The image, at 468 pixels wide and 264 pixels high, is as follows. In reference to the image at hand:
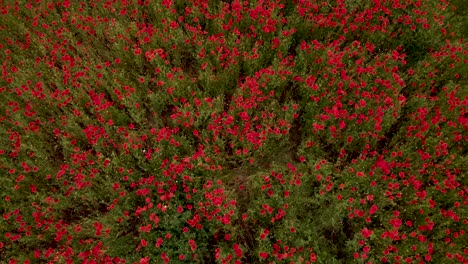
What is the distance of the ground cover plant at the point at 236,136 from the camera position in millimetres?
3320

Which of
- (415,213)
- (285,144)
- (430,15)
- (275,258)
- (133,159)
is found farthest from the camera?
(430,15)

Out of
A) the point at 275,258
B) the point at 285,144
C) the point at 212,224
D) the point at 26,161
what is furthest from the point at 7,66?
the point at 275,258

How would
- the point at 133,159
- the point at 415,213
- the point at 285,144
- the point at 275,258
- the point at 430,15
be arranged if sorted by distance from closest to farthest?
the point at 275,258 → the point at 415,213 → the point at 133,159 → the point at 285,144 → the point at 430,15

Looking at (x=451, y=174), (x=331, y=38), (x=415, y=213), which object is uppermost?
(x=331, y=38)

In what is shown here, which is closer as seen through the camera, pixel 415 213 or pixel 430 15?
pixel 415 213

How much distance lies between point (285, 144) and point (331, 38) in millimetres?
1650

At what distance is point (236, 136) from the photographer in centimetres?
373

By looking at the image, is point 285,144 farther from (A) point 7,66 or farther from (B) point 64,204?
(A) point 7,66

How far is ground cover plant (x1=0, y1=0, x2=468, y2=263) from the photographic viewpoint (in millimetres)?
3320

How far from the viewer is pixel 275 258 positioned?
3.22 metres

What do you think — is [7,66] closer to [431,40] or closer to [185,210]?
[185,210]

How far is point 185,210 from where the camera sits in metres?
3.65

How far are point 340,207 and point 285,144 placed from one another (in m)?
1.10

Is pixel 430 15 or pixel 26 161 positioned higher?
pixel 430 15
